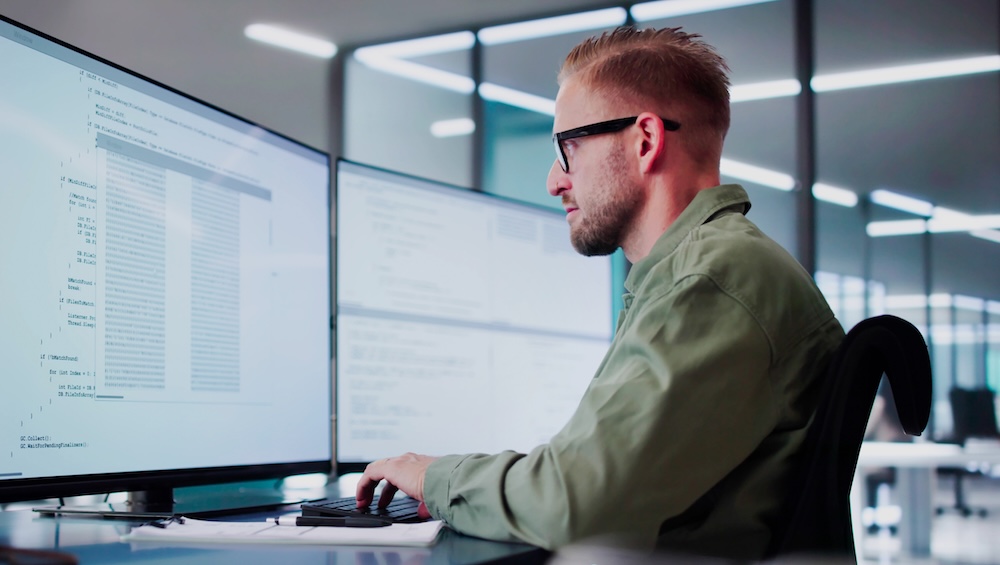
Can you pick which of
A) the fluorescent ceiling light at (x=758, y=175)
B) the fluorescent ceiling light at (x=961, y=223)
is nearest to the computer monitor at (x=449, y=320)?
the fluorescent ceiling light at (x=758, y=175)

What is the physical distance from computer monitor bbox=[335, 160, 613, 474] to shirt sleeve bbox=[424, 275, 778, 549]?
0.80 meters

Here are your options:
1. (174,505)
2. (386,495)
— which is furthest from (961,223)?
(174,505)

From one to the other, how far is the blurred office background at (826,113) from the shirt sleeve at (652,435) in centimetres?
320

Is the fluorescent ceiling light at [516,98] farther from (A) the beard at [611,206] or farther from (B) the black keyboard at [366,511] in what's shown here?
(B) the black keyboard at [366,511]

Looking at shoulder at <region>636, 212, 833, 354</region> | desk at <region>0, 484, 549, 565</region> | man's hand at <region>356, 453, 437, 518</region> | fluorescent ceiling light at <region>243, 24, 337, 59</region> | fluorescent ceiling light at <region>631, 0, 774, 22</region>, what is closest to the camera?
desk at <region>0, 484, 549, 565</region>

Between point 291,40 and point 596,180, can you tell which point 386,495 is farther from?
point 291,40

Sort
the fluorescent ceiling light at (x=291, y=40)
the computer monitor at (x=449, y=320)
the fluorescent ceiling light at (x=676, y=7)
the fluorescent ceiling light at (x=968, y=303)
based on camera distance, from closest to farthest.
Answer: the computer monitor at (x=449, y=320) < the fluorescent ceiling light at (x=968, y=303) < the fluorescent ceiling light at (x=676, y=7) < the fluorescent ceiling light at (x=291, y=40)

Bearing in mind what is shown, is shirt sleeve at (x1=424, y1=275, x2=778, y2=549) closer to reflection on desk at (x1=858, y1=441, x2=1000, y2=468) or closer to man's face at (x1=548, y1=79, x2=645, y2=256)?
man's face at (x1=548, y1=79, x2=645, y2=256)

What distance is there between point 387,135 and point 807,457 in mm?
4588

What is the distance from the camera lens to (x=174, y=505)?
4.29ft

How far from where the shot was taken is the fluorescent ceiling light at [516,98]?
16.7ft

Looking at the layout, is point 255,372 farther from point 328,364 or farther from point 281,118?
point 281,118

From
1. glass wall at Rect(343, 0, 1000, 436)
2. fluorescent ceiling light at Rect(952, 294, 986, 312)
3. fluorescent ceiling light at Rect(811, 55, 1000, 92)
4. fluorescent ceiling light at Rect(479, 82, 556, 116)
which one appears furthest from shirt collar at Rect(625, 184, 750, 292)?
fluorescent ceiling light at Rect(479, 82, 556, 116)

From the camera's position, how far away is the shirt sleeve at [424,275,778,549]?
0.90 m
